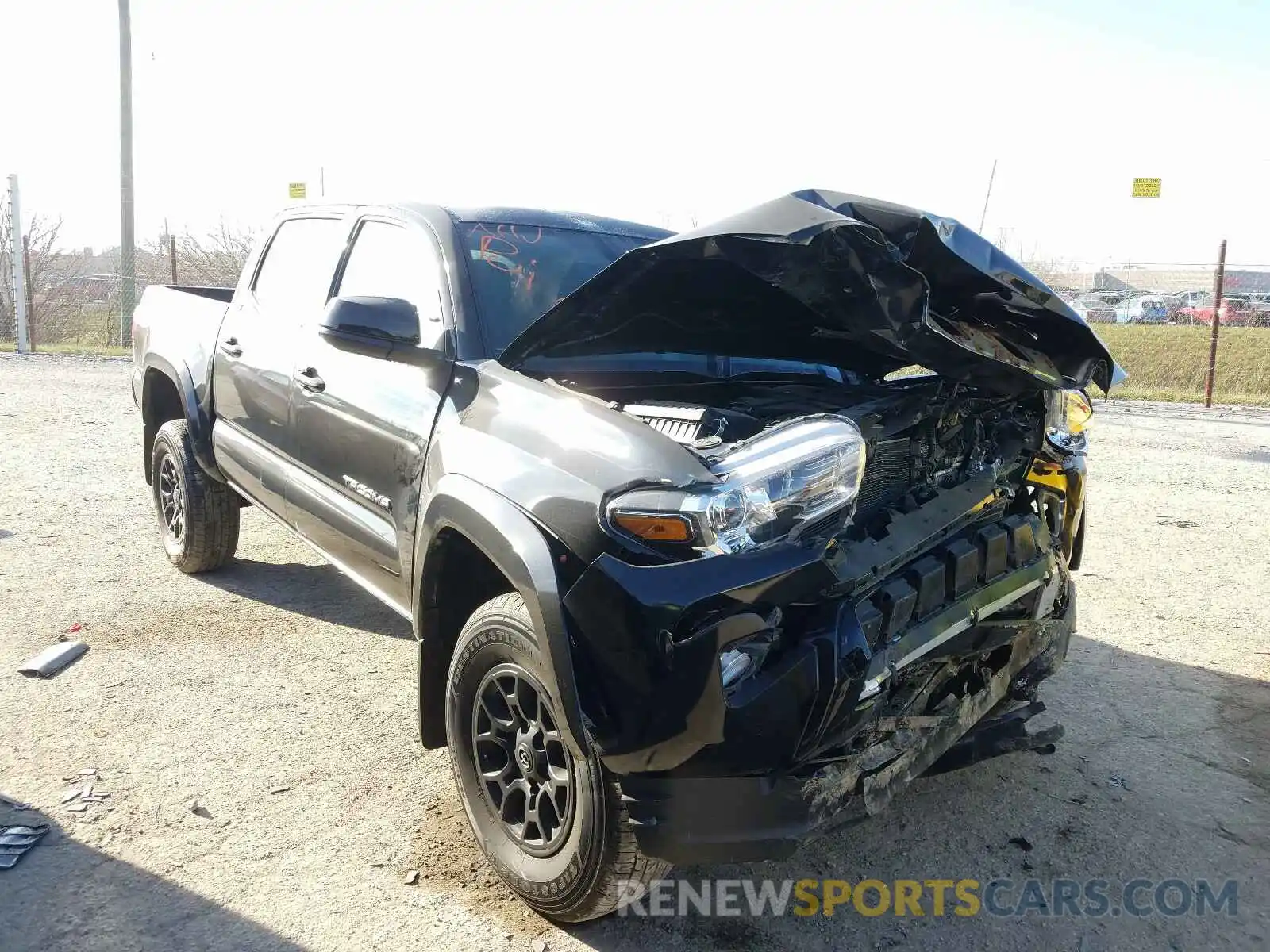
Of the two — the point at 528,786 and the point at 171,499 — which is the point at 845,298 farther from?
the point at 171,499

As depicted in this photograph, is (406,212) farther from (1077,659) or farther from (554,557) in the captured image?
(1077,659)

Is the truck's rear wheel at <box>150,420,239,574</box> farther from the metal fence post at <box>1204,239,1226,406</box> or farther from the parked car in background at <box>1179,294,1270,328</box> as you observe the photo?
the parked car in background at <box>1179,294,1270,328</box>

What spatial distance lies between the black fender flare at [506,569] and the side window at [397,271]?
0.69m

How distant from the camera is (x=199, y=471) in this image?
204 inches

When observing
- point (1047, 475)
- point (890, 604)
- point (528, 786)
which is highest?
point (1047, 475)

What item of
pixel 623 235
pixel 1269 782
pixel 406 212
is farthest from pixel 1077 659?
pixel 406 212

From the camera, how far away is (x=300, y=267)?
453cm

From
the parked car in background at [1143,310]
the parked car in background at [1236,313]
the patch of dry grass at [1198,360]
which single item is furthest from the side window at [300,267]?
the parked car in background at [1143,310]

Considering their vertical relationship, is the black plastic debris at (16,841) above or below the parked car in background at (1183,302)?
below

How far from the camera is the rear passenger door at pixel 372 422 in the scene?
3229 mm

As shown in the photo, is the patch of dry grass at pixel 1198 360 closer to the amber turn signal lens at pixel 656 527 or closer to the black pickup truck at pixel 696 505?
the black pickup truck at pixel 696 505

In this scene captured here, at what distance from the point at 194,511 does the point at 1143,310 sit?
16600mm

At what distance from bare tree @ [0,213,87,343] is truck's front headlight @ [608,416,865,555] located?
18381mm

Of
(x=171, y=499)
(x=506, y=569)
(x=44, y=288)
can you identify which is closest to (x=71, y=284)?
(x=44, y=288)
